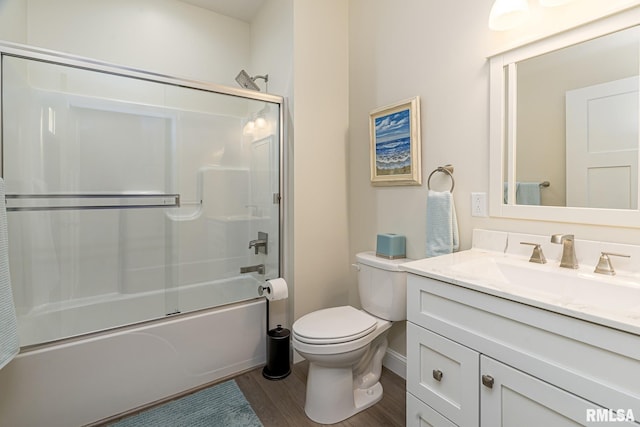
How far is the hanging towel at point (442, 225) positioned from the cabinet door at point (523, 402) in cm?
64

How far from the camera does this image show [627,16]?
104 centimetres

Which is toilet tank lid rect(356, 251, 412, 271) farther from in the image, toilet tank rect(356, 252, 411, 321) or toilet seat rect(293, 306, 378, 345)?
toilet seat rect(293, 306, 378, 345)

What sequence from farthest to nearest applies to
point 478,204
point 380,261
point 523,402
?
point 380,261 < point 478,204 < point 523,402

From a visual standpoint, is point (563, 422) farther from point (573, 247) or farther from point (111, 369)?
point (111, 369)

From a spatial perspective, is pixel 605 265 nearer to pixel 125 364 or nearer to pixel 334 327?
pixel 334 327

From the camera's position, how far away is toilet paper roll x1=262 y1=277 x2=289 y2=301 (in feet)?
6.25

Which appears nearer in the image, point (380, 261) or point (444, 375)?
point (444, 375)

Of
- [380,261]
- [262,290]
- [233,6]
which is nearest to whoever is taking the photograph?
[380,261]

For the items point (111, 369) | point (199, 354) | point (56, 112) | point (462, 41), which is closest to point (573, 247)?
point (462, 41)

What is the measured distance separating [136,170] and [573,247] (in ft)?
7.96

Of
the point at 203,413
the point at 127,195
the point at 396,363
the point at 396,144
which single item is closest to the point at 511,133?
the point at 396,144

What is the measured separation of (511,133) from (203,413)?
80.7 inches

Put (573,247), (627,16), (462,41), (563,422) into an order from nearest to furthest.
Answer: (563,422) < (627,16) < (573,247) < (462,41)

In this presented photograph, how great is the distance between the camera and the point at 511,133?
1360mm
